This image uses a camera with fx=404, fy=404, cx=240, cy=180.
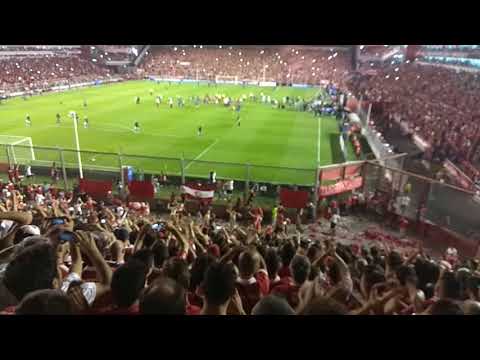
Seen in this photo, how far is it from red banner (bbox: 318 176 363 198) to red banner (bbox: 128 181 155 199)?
5.34m

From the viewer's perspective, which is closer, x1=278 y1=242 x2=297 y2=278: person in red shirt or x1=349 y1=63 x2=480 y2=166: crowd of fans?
x1=278 y1=242 x2=297 y2=278: person in red shirt

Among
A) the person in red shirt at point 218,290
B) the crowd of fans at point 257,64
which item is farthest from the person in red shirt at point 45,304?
the crowd of fans at point 257,64

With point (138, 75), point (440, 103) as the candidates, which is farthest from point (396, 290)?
point (138, 75)

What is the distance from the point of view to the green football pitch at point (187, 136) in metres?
17.8

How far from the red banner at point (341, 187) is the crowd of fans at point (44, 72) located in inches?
1435

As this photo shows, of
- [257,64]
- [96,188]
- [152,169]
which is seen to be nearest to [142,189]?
[96,188]

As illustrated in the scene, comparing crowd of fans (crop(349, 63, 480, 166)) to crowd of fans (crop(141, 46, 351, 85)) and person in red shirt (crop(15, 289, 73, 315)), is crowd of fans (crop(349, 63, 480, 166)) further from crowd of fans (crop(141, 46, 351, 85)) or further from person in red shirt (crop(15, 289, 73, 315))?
crowd of fans (crop(141, 46, 351, 85))

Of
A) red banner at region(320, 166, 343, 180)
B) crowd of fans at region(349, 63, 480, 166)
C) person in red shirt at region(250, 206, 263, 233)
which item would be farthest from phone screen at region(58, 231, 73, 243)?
crowd of fans at region(349, 63, 480, 166)

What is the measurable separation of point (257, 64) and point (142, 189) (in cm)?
5023

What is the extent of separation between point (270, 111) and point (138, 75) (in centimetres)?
3472

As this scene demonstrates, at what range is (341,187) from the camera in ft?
43.5

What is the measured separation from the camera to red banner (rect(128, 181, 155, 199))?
1265cm
